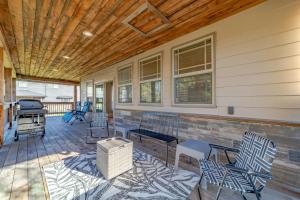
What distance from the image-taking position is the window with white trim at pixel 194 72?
9.77ft

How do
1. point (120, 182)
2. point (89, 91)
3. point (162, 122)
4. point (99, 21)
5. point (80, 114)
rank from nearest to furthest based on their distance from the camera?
point (120, 182) → point (99, 21) → point (162, 122) → point (80, 114) → point (89, 91)

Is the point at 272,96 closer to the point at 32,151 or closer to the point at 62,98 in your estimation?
the point at 32,151

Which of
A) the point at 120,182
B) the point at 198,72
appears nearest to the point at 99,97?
the point at 198,72

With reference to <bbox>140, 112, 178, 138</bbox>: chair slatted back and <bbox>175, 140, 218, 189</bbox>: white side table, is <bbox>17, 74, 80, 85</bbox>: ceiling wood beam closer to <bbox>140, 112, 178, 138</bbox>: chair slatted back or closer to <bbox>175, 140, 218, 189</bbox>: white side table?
<bbox>140, 112, 178, 138</bbox>: chair slatted back

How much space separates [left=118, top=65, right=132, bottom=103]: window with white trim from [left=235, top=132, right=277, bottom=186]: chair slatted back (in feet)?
12.7

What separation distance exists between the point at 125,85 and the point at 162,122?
239cm

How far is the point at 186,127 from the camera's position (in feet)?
11.0

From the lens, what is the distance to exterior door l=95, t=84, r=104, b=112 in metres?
7.32

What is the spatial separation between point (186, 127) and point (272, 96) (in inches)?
65.0

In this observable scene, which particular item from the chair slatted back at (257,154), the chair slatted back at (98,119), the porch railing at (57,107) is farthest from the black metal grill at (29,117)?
the porch railing at (57,107)

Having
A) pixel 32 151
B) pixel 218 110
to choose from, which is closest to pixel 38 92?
pixel 32 151

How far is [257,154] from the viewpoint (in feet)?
5.36

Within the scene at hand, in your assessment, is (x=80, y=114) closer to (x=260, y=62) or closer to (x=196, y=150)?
(x=196, y=150)

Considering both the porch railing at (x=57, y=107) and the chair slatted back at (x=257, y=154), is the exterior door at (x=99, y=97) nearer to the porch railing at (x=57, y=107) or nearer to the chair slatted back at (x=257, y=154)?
the porch railing at (x=57, y=107)
